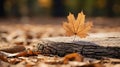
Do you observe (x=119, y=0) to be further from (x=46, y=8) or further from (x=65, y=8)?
(x=46, y=8)

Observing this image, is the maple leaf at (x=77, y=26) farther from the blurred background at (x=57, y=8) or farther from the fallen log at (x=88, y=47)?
the blurred background at (x=57, y=8)

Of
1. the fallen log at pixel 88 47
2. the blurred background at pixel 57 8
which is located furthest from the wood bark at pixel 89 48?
the blurred background at pixel 57 8

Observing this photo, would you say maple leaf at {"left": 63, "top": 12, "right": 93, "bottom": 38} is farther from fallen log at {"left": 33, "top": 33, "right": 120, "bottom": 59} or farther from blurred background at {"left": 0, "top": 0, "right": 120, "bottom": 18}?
blurred background at {"left": 0, "top": 0, "right": 120, "bottom": 18}

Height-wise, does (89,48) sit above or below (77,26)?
below

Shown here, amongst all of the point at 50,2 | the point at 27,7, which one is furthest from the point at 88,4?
the point at 27,7

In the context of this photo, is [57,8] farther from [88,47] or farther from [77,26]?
[88,47]

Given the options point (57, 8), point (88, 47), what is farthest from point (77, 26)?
point (57, 8)
